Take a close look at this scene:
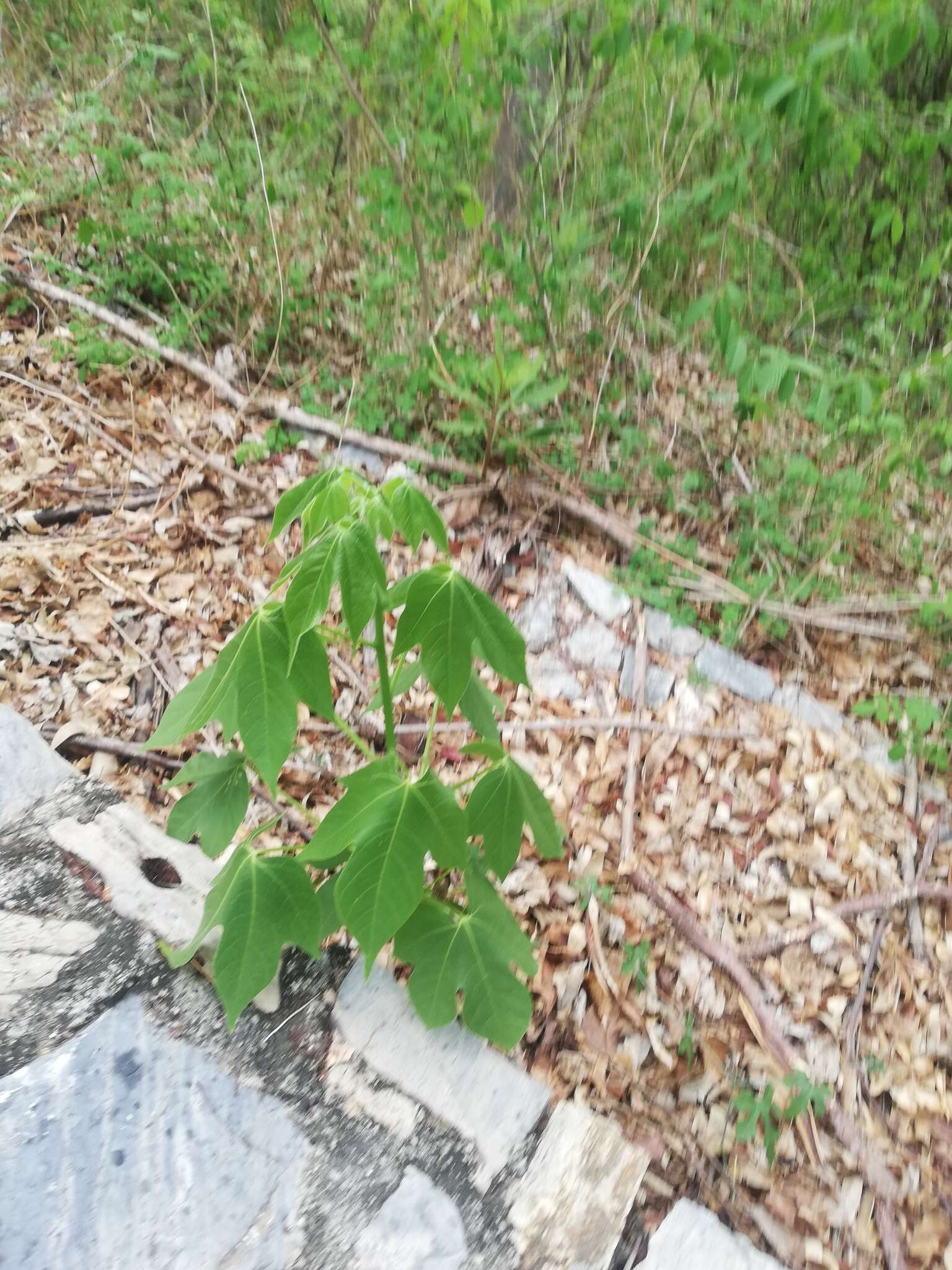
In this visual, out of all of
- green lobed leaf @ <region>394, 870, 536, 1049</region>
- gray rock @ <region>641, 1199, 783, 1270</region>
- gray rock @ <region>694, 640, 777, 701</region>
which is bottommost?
gray rock @ <region>694, 640, 777, 701</region>

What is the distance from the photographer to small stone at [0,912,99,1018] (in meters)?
1.18

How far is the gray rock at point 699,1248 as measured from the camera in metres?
1.28

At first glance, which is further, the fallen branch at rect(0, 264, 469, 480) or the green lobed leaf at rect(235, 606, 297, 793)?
the fallen branch at rect(0, 264, 469, 480)

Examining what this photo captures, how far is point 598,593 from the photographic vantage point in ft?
8.98

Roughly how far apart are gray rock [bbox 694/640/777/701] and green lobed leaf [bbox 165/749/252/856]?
67.9 inches

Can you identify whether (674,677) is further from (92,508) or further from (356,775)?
(92,508)

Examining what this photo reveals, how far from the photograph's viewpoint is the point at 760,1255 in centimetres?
132

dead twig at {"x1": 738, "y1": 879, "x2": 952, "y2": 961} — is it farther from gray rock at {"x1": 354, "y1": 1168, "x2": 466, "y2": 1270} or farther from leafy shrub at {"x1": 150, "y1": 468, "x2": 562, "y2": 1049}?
gray rock at {"x1": 354, "y1": 1168, "x2": 466, "y2": 1270}

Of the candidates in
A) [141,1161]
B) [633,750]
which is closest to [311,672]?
[141,1161]

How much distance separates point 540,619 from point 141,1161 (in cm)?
190

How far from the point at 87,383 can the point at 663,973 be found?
2746mm

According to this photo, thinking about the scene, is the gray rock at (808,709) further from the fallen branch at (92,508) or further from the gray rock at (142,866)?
the fallen branch at (92,508)

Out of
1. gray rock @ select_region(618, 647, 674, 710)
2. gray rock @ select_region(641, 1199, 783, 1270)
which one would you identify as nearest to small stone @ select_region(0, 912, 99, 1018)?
gray rock @ select_region(641, 1199, 783, 1270)

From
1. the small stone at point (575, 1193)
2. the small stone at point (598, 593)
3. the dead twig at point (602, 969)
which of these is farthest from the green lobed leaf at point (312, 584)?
the small stone at point (598, 593)
